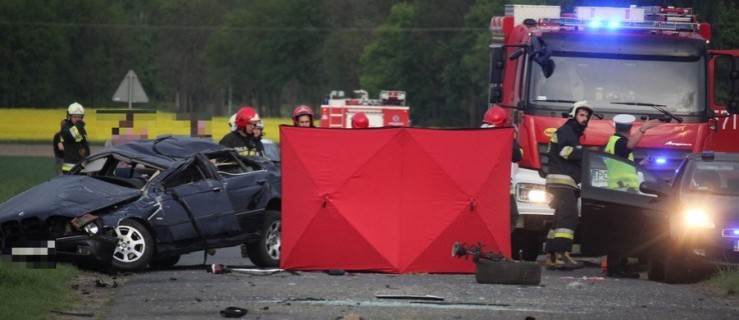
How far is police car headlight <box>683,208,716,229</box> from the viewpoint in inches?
614

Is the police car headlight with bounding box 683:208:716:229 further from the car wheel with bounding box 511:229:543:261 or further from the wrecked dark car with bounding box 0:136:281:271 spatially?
the wrecked dark car with bounding box 0:136:281:271

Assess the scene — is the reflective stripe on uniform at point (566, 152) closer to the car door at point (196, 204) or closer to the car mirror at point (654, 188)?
the car mirror at point (654, 188)

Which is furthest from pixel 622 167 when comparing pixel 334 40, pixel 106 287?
pixel 334 40

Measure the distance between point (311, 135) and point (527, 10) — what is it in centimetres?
607

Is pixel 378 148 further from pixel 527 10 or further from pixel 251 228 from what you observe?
pixel 527 10

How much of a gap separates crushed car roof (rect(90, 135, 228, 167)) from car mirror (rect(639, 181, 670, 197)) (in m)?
4.56

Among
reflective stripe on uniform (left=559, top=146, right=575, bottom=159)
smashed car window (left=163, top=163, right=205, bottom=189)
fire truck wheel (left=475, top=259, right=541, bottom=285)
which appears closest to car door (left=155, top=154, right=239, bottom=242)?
smashed car window (left=163, top=163, right=205, bottom=189)

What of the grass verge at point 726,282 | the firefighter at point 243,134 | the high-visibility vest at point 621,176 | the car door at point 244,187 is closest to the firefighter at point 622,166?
the high-visibility vest at point 621,176

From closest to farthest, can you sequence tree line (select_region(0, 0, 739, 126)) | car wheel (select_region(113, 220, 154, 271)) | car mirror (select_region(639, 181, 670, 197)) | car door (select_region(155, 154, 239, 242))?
car mirror (select_region(639, 181, 670, 197)) → car wheel (select_region(113, 220, 154, 271)) → car door (select_region(155, 154, 239, 242)) → tree line (select_region(0, 0, 739, 126))

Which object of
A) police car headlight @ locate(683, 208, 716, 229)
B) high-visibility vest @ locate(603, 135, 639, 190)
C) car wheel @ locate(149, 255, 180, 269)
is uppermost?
high-visibility vest @ locate(603, 135, 639, 190)

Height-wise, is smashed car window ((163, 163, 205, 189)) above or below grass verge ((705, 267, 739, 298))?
above

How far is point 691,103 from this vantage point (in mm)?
19141

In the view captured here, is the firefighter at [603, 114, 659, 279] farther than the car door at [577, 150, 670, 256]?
Yes

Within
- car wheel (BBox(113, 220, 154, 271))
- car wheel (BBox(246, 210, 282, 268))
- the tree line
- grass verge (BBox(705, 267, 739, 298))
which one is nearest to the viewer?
grass verge (BBox(705, 267, 739, 298))
